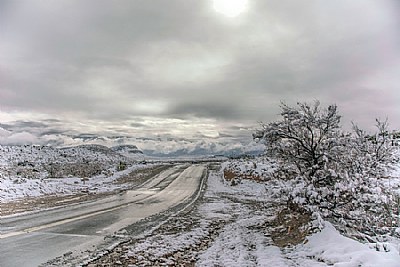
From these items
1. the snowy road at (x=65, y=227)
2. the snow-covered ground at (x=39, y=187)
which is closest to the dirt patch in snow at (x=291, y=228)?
the snowy road at (x=65, y=227)

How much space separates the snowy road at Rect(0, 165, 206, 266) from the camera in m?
8.16

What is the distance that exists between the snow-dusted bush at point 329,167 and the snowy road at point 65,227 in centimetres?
578

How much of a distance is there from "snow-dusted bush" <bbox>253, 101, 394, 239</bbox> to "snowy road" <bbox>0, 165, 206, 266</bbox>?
5779mm

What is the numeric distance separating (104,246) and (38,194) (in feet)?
45.9

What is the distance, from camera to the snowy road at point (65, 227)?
8164 millimetres

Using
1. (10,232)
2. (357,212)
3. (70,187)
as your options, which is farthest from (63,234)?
(70,187)

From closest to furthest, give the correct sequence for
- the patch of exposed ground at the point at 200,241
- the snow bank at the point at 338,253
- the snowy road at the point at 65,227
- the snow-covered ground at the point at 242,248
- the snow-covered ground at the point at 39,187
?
the snow bank at the point at 338,253 < the snow-covered ground at the point at 242,248 < the patch of exposed ground at the point at 200,241 < the snowy road at the point at 65,227 < the snow-covered ground at the point at 39,187

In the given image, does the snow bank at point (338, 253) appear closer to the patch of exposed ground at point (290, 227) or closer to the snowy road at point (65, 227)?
the patch of exposed ground at point (290, 227)

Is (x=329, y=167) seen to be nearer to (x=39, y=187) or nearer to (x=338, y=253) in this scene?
(x=338, y=253)

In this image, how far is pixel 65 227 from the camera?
1129 cm

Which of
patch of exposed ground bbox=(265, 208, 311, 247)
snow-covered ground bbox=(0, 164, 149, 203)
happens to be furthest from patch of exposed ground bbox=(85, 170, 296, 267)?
snow-covered ground bbox=(0, 164, 149, 203)

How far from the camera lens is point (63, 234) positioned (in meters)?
10.2

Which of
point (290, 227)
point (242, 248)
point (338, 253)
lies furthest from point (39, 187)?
point (338, 253)

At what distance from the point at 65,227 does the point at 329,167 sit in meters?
8.47
